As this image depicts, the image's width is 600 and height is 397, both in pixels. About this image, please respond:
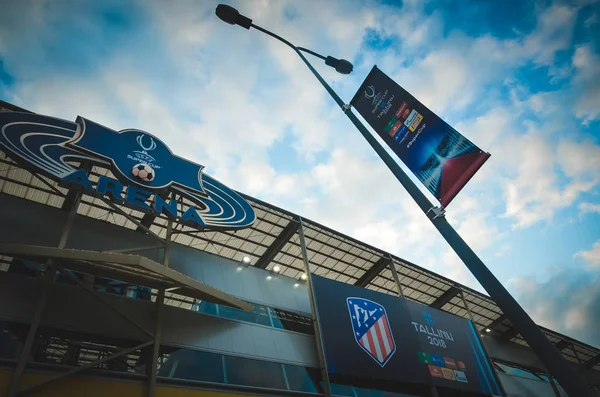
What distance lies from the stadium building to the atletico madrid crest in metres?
0.52

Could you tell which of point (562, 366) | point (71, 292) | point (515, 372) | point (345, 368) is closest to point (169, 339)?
point (71, 292)

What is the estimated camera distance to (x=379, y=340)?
20.0 metres

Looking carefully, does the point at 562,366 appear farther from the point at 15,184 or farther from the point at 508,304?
the point at 15,184

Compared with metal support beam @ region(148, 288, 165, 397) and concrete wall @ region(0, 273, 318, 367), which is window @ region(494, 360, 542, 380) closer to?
concrete wall @ region(0, 273, 318, 367)

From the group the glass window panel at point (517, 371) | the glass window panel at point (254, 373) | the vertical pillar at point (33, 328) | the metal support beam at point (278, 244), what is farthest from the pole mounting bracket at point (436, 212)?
the glass window panel at point (517, 371)

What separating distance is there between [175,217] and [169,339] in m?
5.02

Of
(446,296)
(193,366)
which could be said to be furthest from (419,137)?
(446,296)

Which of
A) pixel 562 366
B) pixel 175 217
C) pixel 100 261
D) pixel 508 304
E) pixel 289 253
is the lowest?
pixel 562 366

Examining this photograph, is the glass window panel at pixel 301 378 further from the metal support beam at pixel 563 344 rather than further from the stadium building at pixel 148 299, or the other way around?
the metal support beam at pixel 563 344

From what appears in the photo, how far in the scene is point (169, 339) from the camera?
47.4 ft

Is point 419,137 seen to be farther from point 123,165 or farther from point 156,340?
point 123,165

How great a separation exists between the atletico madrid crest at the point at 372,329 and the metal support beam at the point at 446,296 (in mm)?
12191

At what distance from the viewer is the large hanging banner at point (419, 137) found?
6.52 m

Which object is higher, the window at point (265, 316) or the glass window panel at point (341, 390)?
the window at point (265, 316)
